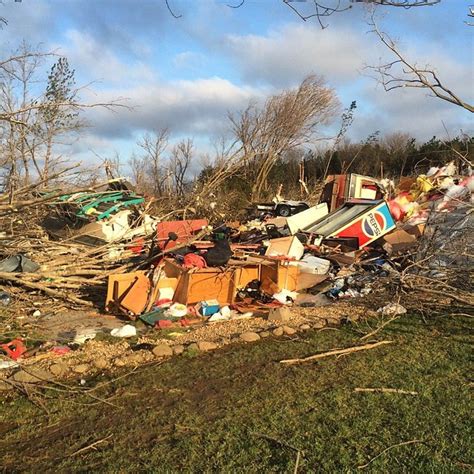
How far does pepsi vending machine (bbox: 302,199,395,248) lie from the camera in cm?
1012

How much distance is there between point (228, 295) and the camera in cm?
785

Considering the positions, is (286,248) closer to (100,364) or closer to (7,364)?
(100,364)

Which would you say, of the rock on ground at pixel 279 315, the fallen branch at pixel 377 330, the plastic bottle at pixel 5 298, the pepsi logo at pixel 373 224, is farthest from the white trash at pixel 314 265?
the plastic bottle at pixel 5 298

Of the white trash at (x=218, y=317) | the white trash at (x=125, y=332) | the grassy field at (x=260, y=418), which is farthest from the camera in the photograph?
the white trash at (x=218, y=317)

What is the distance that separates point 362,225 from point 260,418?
711cm

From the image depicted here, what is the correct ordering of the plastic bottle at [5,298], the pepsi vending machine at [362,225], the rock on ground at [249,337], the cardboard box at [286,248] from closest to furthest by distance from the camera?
the rock on ground at [249,337], the plastic bottle at [5,298], the cardboard box at [286,248], the pepsi vending machine at [362,225]

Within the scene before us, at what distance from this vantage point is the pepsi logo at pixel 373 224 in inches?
400

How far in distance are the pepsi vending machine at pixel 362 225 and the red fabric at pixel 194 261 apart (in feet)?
10.2

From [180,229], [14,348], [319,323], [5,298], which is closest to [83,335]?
[14,348]

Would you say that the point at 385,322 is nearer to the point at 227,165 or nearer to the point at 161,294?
the point at 161,294

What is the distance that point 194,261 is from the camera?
7824 mm

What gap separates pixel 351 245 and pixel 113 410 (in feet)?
23.6

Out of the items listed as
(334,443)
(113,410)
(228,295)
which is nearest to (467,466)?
(334,443)

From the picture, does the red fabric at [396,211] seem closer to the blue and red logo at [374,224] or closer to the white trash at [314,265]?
the blue and red logo at [374,224]
